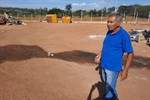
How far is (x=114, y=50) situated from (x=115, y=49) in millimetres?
25

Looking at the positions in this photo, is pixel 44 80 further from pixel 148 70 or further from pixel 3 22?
pixel 3 22

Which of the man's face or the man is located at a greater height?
the man's face

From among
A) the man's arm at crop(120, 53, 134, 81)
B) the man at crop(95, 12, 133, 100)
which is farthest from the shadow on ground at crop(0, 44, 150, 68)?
the man's arm at crop(120, 53, 134, 81)

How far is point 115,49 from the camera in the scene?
3691 mm

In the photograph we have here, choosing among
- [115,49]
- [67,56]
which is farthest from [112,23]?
[67,56]

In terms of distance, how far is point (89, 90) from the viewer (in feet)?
18.1

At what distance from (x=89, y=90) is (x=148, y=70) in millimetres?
3625

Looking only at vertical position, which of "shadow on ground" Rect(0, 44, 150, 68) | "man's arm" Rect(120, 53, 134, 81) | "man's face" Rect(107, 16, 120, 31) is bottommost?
"shadow on ground" Rect(0, 44, 150, 68)

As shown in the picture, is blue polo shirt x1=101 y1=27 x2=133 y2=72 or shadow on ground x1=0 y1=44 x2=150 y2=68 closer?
blue polo shirt x1=101 y1=27 x2=133 y2=72

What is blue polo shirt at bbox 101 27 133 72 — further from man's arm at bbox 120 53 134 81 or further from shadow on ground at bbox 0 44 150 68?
shadow on ground at bbox 0 44 150 68

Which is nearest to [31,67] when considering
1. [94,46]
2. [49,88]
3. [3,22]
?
[49,88]

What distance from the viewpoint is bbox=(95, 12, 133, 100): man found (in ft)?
11.7

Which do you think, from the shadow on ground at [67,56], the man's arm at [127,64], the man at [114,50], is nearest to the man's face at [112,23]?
the man at [114,50]

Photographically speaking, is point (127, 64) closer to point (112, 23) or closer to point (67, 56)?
point (112, 23)
